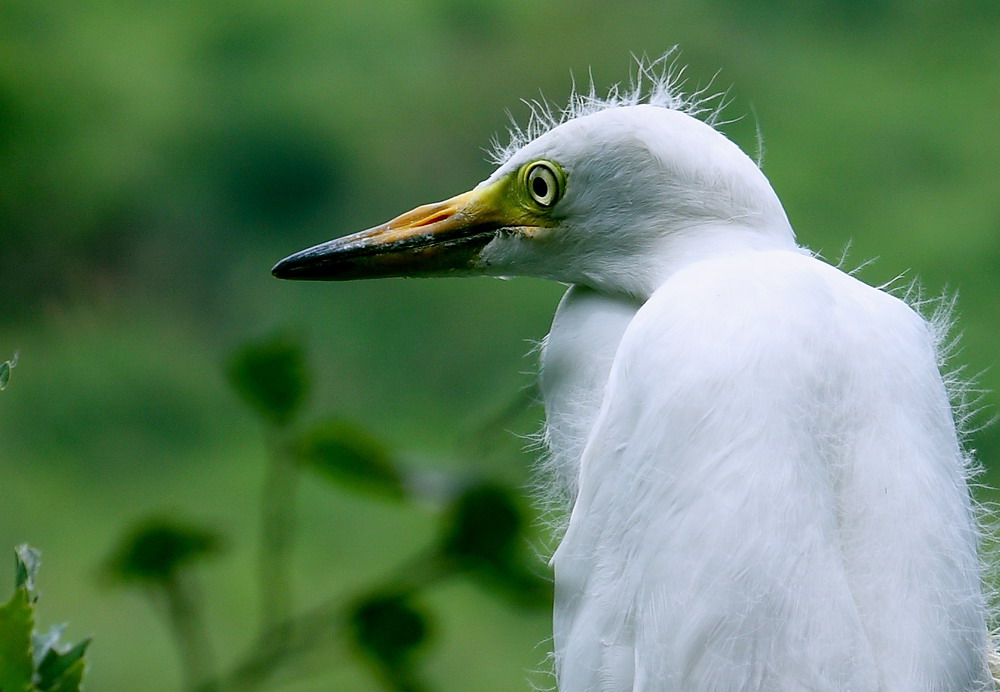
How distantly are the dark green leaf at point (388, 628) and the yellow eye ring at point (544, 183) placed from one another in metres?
0.37

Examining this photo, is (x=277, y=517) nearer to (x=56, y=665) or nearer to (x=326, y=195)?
(x=56, y=665)

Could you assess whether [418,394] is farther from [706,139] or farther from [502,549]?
[502,549]

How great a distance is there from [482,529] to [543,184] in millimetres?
392

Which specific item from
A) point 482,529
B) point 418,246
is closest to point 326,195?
point 418,246

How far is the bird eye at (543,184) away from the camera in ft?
2.83

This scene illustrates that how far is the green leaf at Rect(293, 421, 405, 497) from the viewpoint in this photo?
21.9 inches

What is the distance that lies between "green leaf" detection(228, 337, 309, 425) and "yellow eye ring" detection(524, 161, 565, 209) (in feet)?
1.12

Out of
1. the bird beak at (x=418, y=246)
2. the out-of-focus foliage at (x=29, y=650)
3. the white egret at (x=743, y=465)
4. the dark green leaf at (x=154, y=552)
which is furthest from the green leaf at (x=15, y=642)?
the bird beak at (x=418, y=246)

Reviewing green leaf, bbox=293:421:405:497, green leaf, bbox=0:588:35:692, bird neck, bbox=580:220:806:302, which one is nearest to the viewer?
green leaf, bbox=0:588:35:692

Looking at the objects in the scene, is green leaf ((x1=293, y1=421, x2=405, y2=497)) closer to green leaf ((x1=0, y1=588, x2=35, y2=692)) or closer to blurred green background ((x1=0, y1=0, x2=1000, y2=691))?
green leaf ((x1=0, y1=588, x2=35, y2=692))

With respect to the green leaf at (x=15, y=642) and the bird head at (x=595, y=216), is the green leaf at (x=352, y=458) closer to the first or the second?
the green leaf at (x=15, y=642)

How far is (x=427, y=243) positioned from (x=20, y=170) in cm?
271

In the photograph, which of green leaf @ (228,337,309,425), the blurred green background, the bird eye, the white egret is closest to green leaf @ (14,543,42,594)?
green leaf @ (228,337,309,425)

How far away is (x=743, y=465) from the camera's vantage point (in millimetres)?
677
